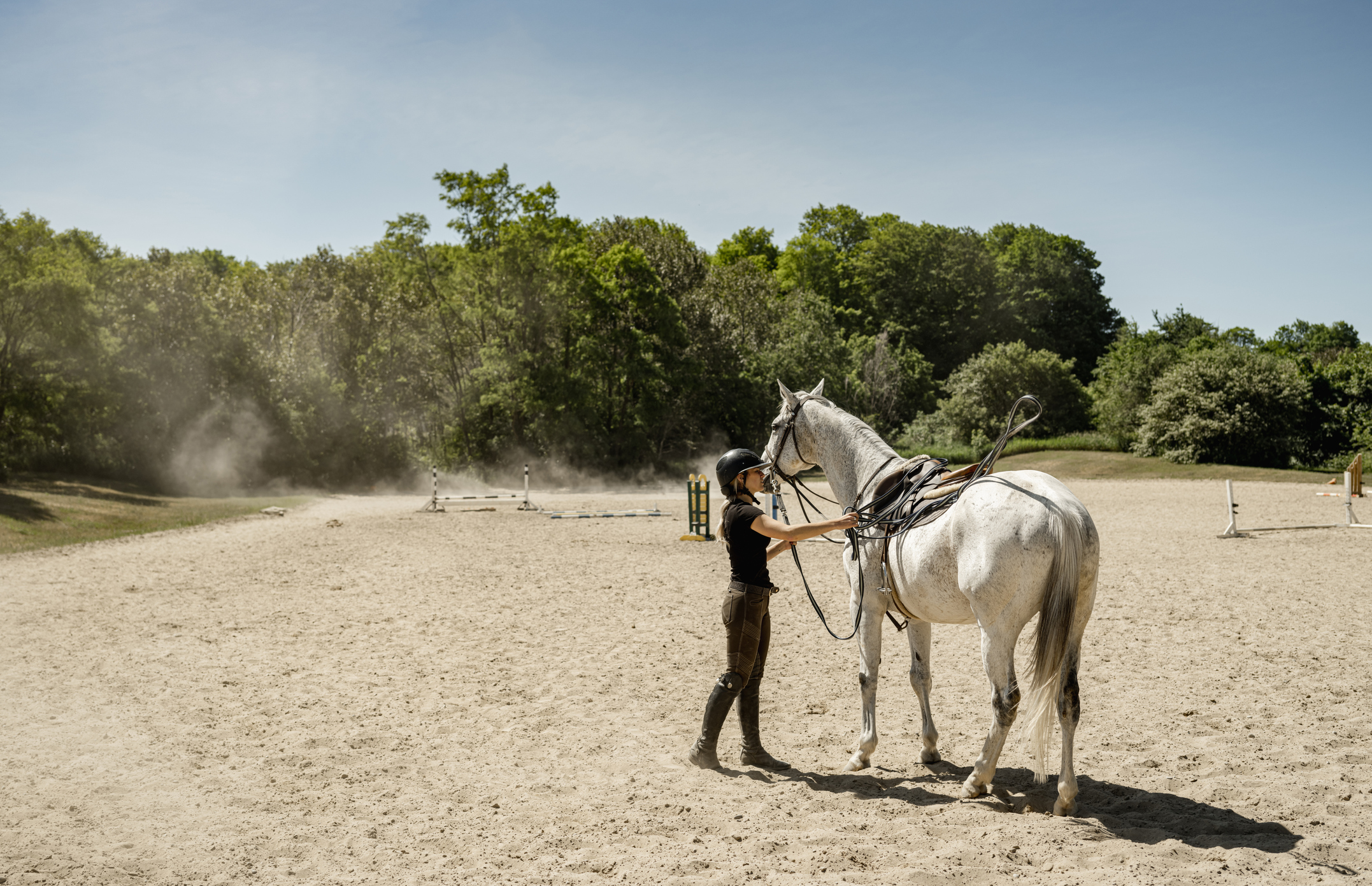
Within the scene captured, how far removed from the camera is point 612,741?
Result: 18.7 ft

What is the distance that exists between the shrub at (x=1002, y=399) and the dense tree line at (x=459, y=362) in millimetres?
123

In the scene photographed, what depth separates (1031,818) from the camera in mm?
4270

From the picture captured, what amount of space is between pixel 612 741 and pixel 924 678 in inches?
83.8

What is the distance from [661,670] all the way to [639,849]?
3336 mm

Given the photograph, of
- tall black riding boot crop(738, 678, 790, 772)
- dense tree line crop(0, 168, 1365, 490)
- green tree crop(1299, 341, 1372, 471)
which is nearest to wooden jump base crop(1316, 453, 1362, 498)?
green tree crop(1299, 341, 1372, 471)

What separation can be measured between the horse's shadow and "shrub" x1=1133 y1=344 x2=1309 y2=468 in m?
30.2

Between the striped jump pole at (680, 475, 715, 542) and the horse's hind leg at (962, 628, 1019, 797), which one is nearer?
the horse's hind leg at (962, 628, 1019, 797)


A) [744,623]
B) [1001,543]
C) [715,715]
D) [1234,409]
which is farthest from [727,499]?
[1234,409]

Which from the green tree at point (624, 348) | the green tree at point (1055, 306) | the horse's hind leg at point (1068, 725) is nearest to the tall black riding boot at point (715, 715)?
the horse's hind leg at point (1068, 725)

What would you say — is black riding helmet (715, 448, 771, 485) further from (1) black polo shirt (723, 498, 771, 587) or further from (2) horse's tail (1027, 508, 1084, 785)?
(2) horse's tail (1027, 508, 1084, 785)

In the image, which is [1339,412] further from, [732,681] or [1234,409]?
[732,681]

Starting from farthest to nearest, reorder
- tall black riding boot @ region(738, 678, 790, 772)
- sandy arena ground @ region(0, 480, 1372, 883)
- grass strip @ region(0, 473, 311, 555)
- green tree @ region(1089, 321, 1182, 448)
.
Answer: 1. green tree @ region(1089, 321, 1182, 448)
2. grass strip @ region(0, 473, 311, 555)
3. tall black riding boot @ region(738, 678, 790, 772)
4. sandy arena ground @ region(0, 480, 1372, 883)

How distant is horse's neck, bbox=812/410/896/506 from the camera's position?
Answer: 17.3 ft

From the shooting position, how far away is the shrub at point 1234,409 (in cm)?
2967
